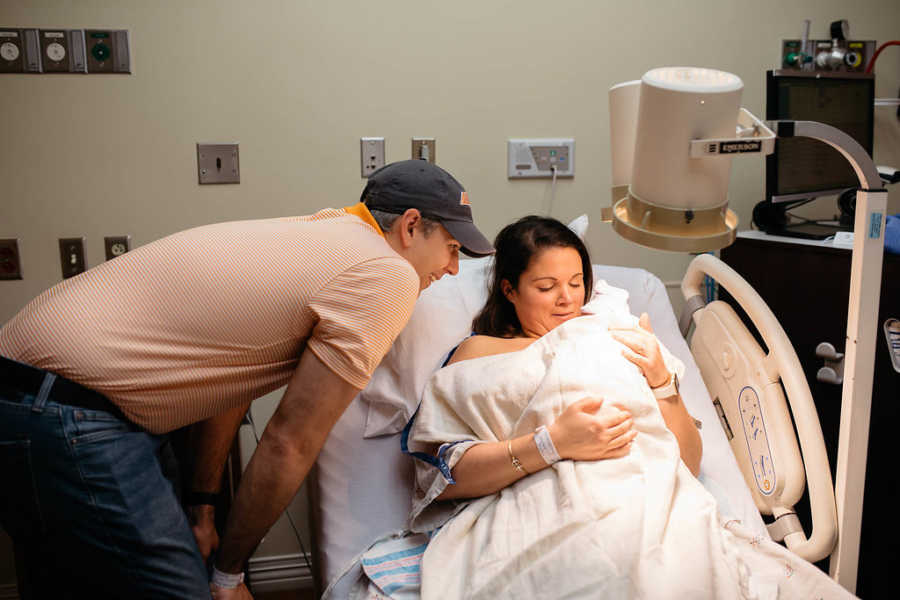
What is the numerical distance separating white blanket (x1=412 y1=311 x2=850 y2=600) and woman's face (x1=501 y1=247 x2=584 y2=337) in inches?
5.1

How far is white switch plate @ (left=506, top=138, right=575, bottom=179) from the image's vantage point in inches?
101

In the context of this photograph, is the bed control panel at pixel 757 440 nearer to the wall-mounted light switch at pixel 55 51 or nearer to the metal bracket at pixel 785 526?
the metal bracket at pixel 785 526

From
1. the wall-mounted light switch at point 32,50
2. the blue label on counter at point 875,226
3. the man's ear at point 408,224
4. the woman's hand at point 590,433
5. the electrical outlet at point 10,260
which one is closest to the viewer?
the blue label on counter at point 875,226

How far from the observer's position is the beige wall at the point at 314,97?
2.33 meters

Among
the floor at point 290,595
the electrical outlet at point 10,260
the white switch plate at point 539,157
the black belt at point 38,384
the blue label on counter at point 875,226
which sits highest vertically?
the white switch plate at point 539,157

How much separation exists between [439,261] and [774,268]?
1.37m

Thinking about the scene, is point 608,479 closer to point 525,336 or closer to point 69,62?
point 525,336

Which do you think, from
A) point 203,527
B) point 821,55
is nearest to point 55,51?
point 203,527

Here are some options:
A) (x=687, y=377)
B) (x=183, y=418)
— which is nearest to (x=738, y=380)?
(x=687, y=377)

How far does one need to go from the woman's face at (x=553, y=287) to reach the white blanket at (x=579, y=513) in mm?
128

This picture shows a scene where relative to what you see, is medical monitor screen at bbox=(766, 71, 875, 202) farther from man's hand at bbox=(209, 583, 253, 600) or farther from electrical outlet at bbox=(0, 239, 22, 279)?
electrical outlet at bbox=(0, 239, 22, 279)

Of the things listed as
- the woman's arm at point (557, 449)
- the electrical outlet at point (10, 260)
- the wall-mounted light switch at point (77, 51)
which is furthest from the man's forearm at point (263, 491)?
the wall-mounted light switch at point (77, 51)

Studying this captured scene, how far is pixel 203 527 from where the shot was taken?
166cm

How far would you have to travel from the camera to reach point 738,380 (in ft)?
6.15
